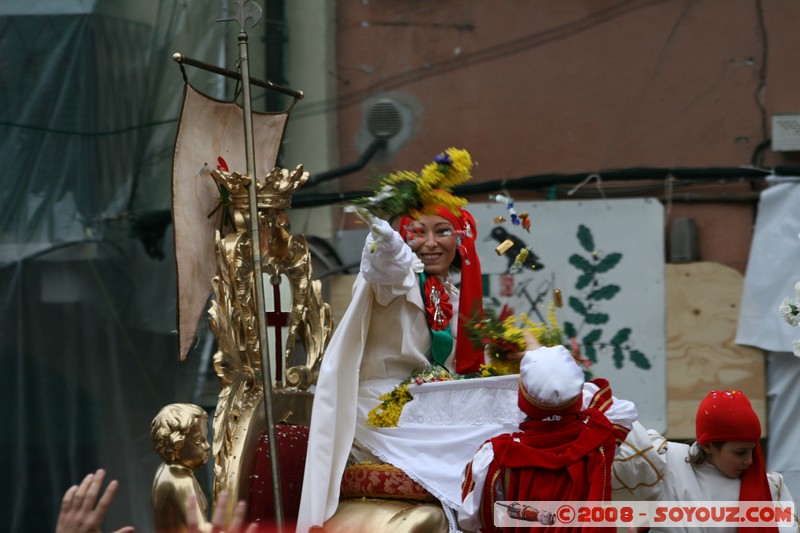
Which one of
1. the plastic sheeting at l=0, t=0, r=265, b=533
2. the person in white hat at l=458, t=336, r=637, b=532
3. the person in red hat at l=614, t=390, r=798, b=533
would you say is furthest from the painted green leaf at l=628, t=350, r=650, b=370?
the person in white hat at l=458, t=336, r=637, b=532

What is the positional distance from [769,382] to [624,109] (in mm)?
2124

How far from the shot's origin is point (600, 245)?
893 cm

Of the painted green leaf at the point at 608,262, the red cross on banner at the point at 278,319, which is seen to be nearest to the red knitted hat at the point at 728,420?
the red cross on banner at the point at 278,319

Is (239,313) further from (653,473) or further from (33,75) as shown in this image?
(33,75)

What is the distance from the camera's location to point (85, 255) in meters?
8.24

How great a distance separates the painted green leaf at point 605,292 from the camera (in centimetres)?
888

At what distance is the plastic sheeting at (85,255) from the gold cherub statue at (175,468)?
2.84 metres

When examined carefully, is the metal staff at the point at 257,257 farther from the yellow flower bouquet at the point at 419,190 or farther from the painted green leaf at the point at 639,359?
the painted green leaf at the point at 639,359

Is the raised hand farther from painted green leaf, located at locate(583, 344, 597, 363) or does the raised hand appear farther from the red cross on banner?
painted green leaf, located at locate(583, 344, 597, 363)

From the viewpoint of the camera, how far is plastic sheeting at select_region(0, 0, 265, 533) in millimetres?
7992

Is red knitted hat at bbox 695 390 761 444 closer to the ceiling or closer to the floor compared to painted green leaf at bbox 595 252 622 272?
closer to the floor

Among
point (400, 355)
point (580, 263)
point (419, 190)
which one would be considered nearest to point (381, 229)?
point (419, 190)

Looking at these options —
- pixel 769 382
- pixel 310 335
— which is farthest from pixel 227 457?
pixel 769 382

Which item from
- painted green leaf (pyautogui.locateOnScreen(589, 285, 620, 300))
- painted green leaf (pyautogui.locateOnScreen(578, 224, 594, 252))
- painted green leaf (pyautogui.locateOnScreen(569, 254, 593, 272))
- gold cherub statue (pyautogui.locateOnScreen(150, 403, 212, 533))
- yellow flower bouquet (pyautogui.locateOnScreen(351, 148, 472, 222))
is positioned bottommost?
gold cherub statue (pyautogui.locateOnScreen(150, 403, 212, 533))
